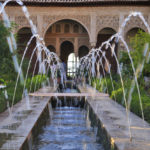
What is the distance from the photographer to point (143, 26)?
47.6 ft

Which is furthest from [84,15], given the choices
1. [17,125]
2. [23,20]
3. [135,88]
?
[17,125]

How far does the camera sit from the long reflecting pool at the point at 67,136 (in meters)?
3.46

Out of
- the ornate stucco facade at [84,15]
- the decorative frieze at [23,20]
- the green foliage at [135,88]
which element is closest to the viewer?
the green foliage at [135,88]

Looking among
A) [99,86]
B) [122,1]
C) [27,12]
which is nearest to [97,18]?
[122,1]

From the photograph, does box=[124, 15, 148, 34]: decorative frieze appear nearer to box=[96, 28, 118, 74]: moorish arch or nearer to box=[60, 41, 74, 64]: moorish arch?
box=[96, 28, 118, 74]: moorish arch

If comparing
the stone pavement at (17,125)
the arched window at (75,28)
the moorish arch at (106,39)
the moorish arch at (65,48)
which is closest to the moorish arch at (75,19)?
the moorish arch at (106,39)

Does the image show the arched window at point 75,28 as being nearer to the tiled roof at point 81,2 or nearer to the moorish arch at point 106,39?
the moorish arch at point 106,39

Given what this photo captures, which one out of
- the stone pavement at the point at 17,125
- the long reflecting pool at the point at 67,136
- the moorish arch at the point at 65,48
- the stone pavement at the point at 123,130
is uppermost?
the moorish arch at the point at 65,48

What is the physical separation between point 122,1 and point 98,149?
12.1m

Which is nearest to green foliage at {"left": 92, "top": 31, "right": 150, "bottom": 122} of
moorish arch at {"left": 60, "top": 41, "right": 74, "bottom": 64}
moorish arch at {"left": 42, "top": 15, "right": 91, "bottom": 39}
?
moorish arch at {"left": 42, "top": 15, "right": 91, "bottom": 39}

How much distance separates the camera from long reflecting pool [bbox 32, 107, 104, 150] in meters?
3.46

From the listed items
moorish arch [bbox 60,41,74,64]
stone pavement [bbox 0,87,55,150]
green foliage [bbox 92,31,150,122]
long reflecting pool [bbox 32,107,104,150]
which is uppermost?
moorish arch [bbox 60,41,74,64]

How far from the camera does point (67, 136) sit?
3967 millimetres

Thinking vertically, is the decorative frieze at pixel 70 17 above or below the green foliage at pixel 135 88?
above
